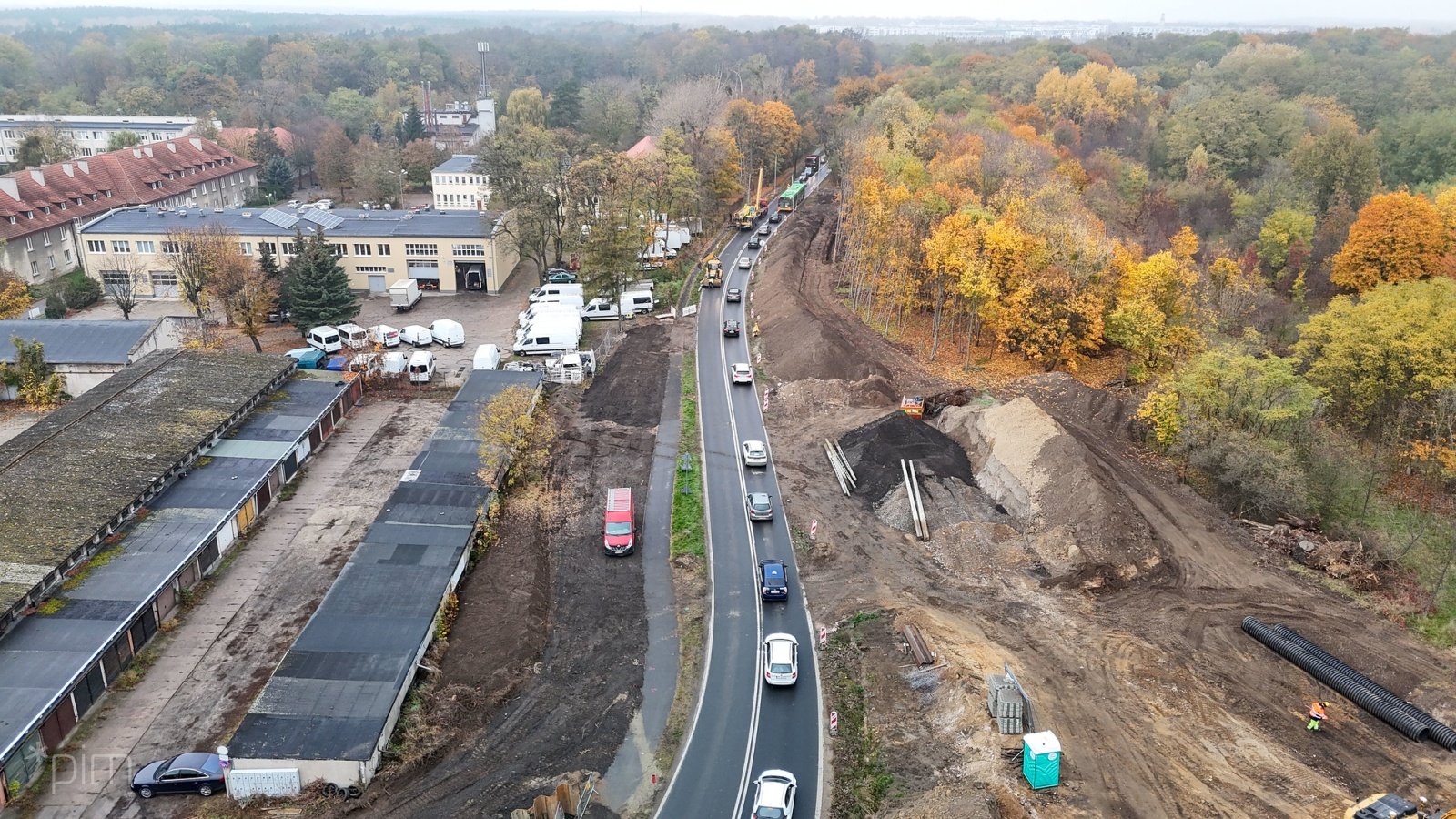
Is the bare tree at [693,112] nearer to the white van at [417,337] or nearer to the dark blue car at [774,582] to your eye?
the white van at [417,337]

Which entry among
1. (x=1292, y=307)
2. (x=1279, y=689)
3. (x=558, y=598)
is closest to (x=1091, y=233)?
(x=1292, y=307)

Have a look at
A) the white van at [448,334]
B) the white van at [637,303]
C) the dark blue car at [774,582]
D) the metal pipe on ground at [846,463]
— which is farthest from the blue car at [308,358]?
the dark blue car at [774,582]

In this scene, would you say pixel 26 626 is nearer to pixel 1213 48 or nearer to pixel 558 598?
pixel 558 598

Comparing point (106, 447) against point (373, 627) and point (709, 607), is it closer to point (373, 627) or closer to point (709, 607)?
point (373, 627)

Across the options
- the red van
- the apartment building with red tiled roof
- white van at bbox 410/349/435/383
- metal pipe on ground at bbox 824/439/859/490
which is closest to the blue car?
white van at bbox 410/349/435/383

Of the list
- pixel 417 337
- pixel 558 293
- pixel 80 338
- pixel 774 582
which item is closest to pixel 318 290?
pixel 417 337

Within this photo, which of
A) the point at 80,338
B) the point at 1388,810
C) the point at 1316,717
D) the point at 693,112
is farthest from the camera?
the point at 693,112

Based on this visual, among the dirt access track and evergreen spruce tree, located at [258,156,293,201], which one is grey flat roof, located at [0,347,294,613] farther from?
evergreen spruce tree, located at [258,156,293,201]
